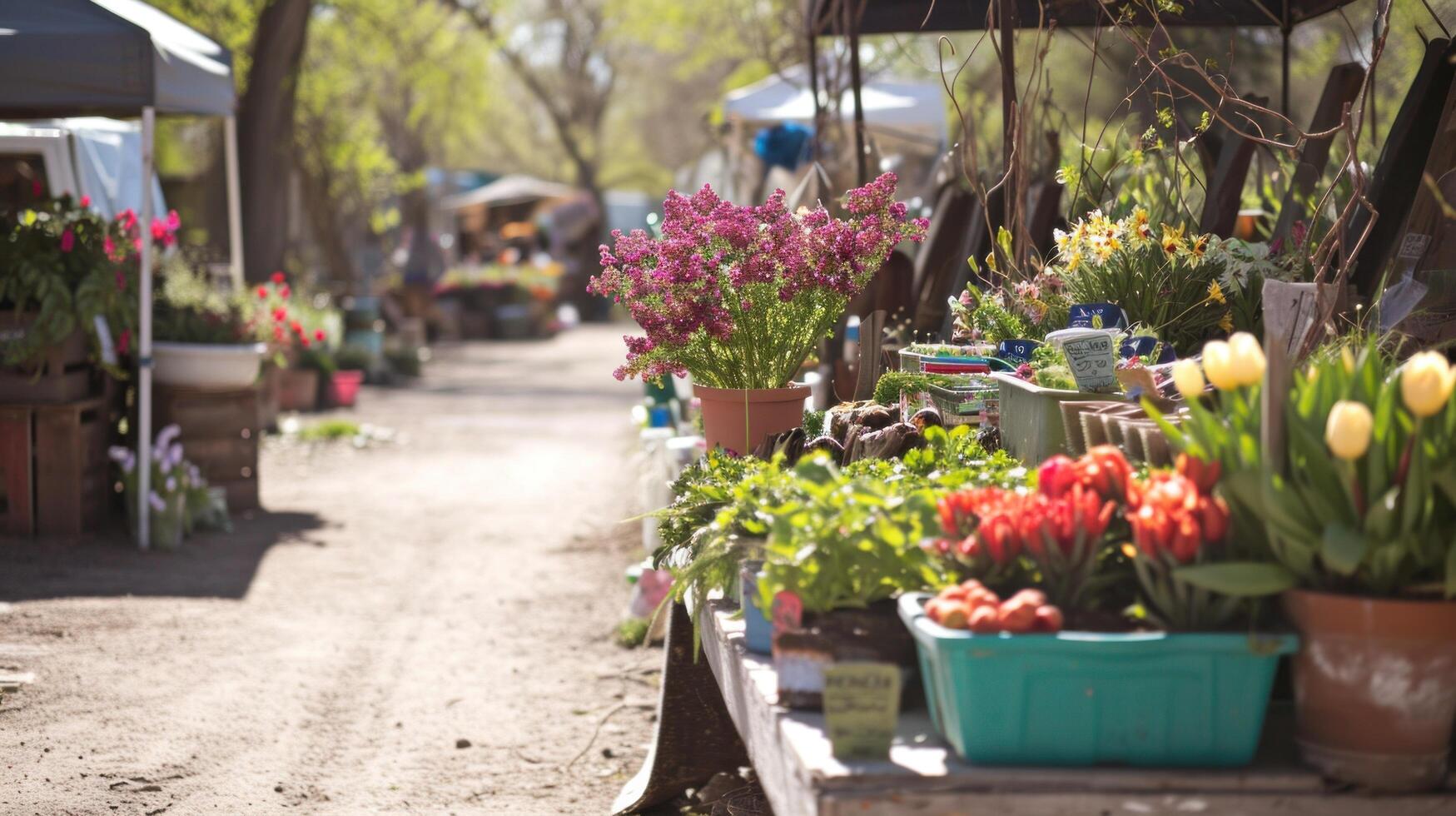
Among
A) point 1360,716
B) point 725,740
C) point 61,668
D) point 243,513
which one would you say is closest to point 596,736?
point 725,740

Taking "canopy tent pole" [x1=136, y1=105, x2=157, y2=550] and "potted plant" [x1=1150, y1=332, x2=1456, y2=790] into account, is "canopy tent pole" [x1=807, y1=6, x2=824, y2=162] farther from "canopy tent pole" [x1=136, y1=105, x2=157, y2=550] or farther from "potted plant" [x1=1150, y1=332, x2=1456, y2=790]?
"potted plant" [x1=1150, y1=332, x2=1456, y2=790]

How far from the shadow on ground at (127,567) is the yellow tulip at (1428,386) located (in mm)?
5280

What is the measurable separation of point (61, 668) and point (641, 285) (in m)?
2.70

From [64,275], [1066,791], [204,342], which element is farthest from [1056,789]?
[204,342]

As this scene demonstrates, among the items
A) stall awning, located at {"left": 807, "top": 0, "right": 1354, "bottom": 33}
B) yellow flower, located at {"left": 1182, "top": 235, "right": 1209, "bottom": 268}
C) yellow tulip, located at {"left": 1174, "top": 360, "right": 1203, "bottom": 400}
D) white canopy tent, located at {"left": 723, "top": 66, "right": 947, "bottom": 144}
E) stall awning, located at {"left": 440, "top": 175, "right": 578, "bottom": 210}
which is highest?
stall awning, located at {"left": 440, "top": 175, "right": 578, "bottom": 210}

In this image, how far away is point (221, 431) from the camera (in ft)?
25.4

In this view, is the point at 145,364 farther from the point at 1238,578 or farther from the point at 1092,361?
the point at 1238,578

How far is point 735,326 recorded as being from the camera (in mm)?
3646

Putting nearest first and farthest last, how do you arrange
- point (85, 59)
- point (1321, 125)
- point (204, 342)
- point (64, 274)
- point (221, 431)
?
point (1321, 125), point (85, 59), point (64, 274), point (204, 342), point (221, 431)

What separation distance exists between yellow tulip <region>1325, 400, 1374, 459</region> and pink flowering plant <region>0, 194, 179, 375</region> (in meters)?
5.98

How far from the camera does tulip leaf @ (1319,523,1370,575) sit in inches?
72.6

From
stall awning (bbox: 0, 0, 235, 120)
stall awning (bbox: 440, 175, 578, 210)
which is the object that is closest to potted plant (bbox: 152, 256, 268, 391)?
stall awning (bbox: 0, 0, 235, 120)

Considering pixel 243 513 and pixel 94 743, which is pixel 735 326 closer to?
pixel 94 743

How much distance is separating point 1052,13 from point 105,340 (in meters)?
4.78
